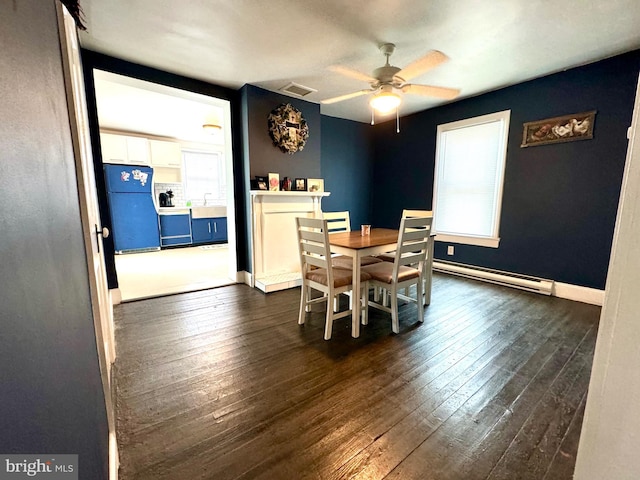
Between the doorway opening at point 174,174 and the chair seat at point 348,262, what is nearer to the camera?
the chair seat at point 348,262

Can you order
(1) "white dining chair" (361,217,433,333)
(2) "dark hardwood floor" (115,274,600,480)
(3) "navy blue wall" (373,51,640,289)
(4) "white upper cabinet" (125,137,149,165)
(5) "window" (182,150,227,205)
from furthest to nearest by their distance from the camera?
(5) "window" (182,150,227,205), (4) "white upper cabinet" (125,137,149,165), (3) "navy blue wall" (373,51,640,289), (1) "white dining chair" (361,217,433,333), (2) "dark hardwood floor" (115,274,600,480)

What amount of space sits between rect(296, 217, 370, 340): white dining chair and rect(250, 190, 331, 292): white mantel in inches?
39.5

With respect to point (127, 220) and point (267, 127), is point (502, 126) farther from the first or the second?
point (127, 220)

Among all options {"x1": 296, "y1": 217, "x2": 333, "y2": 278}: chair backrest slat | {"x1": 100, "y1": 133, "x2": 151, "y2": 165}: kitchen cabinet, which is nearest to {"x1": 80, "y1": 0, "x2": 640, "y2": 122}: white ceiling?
{"x1": 296, "y1": 217, "x2": 333, "y2": 278}: chair backrest slat

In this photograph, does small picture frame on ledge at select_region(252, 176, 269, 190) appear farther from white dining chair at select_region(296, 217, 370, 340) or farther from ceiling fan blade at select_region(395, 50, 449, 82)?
ceiling fan blade at select_region(395, 50, 449, 82)

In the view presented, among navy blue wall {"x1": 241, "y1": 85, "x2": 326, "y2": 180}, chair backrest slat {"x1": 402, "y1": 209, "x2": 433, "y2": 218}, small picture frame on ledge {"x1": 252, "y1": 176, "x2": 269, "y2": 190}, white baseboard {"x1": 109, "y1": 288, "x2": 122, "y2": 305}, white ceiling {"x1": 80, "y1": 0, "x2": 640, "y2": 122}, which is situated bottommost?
white baseboard {"x1": 109, "y1": 288, "x2": 122, "y2": 305}

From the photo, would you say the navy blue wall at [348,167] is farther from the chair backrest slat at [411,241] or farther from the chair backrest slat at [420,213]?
the chair backrest slat at [411,241]

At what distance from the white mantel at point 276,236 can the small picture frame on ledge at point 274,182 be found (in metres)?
0.09

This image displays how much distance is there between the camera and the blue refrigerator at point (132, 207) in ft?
16.4

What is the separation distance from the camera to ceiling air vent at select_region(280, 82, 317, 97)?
3.24 m

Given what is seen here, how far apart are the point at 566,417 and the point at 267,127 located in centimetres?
363

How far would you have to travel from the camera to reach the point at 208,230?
20.5ft

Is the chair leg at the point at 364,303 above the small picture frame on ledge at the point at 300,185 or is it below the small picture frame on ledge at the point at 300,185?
below

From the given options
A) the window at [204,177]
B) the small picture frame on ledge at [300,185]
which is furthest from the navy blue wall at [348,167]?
the window at [204,177]
